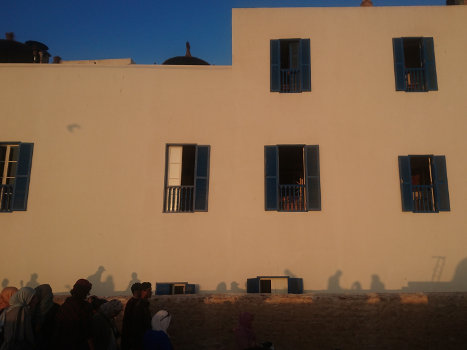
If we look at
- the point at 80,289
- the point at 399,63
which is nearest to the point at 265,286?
the point at 80,289

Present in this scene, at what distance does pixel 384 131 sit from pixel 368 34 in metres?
2.79

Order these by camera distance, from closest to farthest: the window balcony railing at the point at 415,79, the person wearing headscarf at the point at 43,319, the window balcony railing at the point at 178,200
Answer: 1. the person wearing headscarf at the point at 43,319
2. the window balcony railing at the point at 178,200
3. the window balcony railing at the point at 415,79

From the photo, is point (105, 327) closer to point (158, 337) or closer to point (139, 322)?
point (139, 322)

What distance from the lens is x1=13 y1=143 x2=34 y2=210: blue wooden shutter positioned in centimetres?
1022

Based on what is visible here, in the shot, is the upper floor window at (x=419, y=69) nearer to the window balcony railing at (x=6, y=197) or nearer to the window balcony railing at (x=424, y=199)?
the window balcony railing at (x=424, y=199)

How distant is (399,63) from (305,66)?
8.27 ft

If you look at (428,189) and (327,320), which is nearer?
(327,320)

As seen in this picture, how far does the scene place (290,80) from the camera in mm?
10758

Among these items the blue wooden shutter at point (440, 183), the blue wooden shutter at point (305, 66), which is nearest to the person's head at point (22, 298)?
the blue wooden shutter at point (305, 66)

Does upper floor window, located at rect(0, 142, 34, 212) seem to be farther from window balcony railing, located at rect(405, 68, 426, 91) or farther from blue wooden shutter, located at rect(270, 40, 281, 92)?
window balcony railing, located at rect(405, 68, 426, 91)

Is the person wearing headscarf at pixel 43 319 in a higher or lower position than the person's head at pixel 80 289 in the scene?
lower

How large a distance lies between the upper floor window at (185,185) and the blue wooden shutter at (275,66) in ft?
8.07

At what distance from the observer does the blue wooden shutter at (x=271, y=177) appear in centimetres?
991

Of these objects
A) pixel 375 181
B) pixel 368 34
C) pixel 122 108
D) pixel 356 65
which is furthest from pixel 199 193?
pixel 368 34
